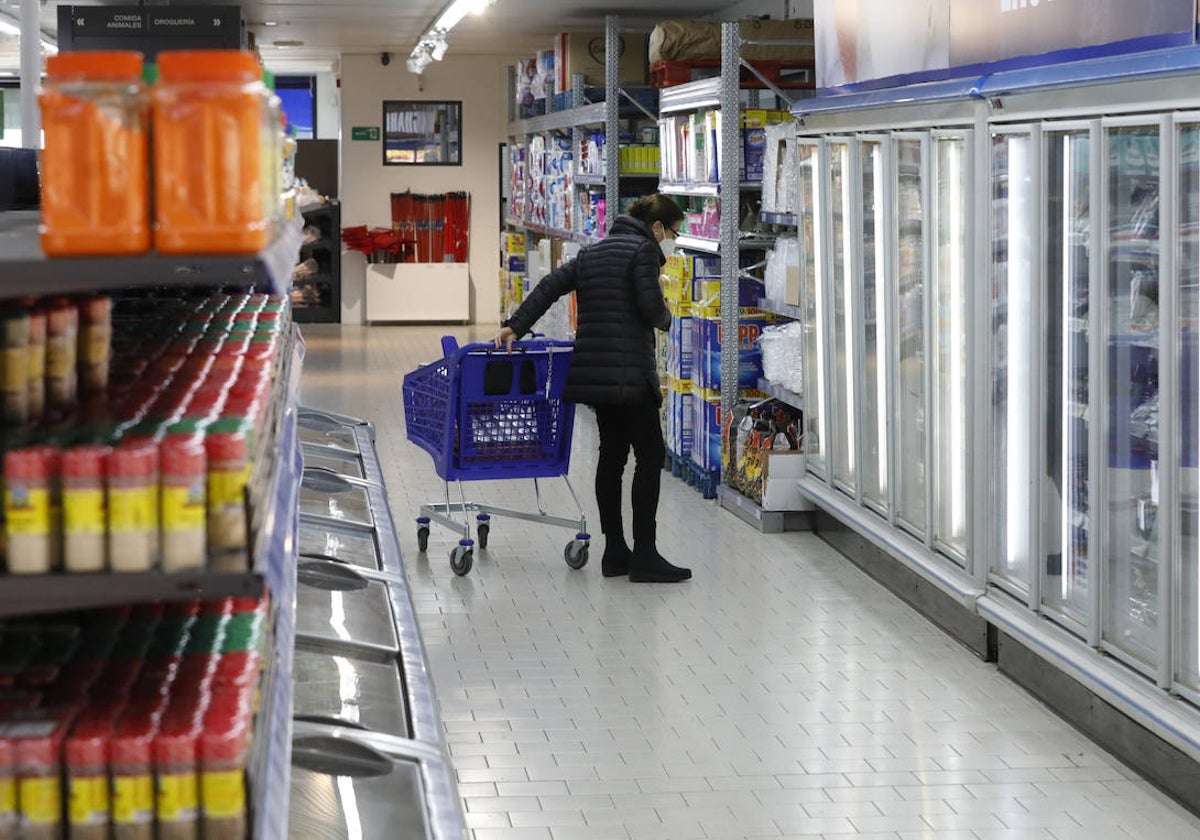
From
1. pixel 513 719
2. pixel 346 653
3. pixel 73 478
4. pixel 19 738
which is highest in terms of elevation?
pixel 73 478

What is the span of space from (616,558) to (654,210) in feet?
5.40

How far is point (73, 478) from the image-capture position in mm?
2230

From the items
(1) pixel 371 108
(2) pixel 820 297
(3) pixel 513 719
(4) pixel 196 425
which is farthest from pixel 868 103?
(1) pixel 371 108

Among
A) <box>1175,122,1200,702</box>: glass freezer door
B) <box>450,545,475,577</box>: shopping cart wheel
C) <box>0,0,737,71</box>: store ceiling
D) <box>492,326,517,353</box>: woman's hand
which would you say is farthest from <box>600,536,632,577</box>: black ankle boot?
<box>0,0,737,71</box>: store ceiling

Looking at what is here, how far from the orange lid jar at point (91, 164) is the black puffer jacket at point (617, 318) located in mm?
5087

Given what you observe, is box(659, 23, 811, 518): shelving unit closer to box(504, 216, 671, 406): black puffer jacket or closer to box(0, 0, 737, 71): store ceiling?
box(504, 216, 671, 406): black puffer jacket

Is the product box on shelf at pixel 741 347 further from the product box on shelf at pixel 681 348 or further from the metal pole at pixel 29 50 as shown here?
the metal pole at pixel 29 50

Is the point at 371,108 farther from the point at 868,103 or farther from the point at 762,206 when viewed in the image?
the point at 868,103

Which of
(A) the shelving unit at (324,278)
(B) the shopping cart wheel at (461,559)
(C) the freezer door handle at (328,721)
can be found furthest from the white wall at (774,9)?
(A) the shelving unit at (324,278)

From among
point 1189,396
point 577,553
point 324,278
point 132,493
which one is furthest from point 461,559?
point 324,278

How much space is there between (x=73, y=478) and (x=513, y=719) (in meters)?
3.33

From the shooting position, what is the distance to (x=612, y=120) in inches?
449

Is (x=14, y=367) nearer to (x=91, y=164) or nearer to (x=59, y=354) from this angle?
(x=59, y=354)

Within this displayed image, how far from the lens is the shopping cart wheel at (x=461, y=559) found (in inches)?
292
